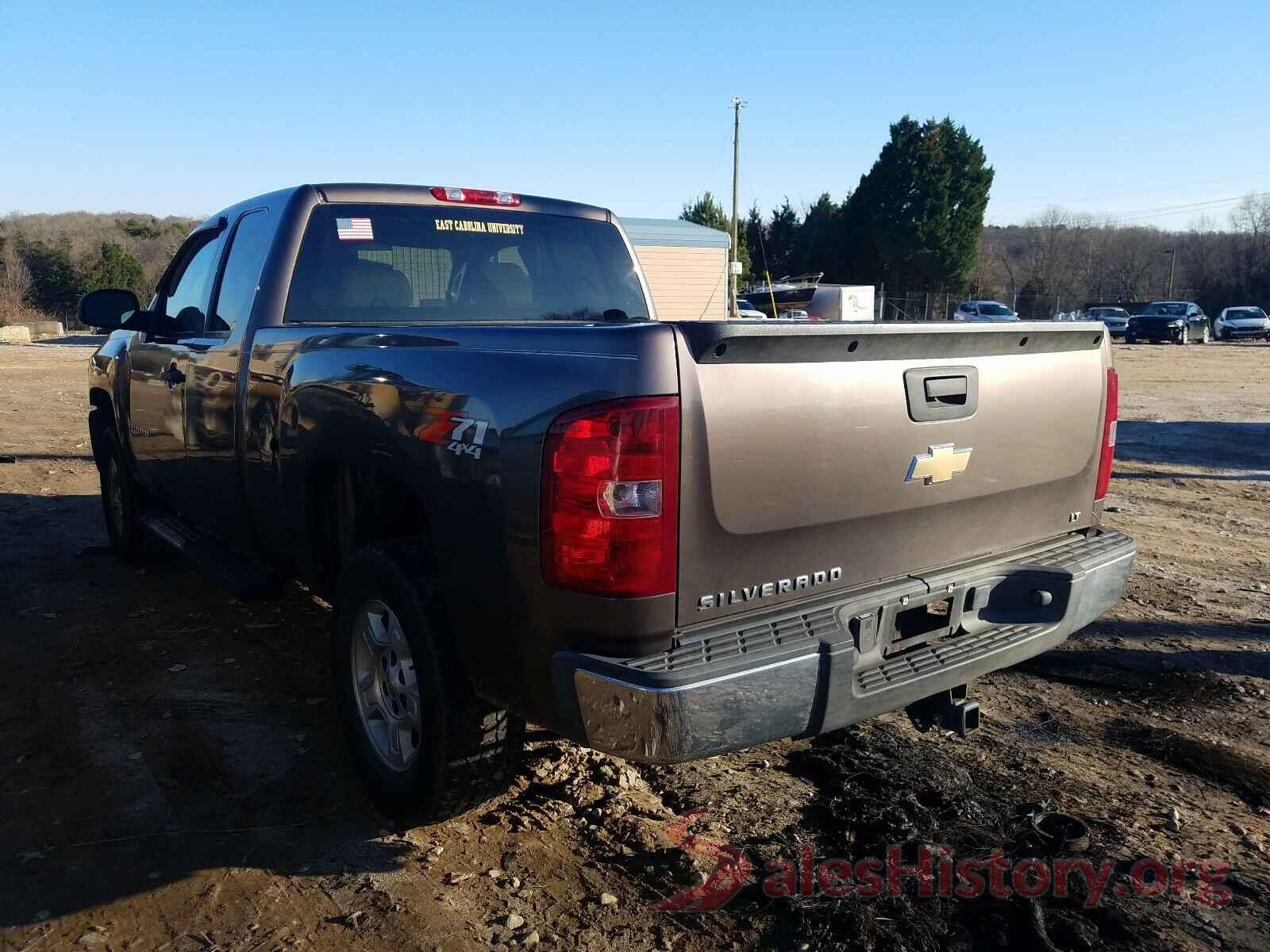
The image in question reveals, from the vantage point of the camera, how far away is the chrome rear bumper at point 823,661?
89.6 inches

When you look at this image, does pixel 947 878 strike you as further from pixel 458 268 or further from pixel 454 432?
pixel 458 268

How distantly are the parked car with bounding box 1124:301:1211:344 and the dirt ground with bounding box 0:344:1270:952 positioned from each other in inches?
1404

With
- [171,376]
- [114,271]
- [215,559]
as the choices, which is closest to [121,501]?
[171,376]

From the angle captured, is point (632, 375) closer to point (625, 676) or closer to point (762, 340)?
point (762, 340)

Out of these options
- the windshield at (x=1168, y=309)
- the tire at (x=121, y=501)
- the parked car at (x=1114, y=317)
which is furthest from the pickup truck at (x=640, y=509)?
the windshield at (x=1168, y=309)

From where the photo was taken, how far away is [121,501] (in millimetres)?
6250

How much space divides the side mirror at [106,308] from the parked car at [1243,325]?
1733 inches

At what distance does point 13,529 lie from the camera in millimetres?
7270

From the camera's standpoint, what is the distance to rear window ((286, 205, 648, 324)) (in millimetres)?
4043

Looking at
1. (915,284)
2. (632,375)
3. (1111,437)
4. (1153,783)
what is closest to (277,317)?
(632,375)

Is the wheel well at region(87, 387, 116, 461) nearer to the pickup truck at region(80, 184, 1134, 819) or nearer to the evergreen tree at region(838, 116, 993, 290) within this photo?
the pickup truck at region(80, 184, 1134, 819)

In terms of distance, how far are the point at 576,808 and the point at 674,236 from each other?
981 inches

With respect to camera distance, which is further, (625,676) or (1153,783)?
(1153,783)

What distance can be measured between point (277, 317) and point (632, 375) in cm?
220
